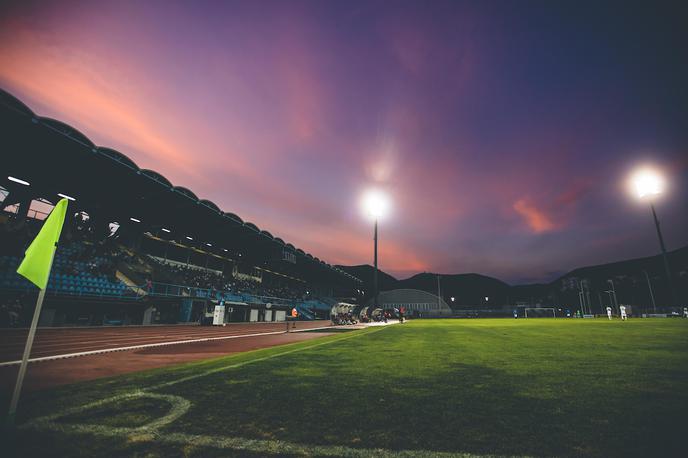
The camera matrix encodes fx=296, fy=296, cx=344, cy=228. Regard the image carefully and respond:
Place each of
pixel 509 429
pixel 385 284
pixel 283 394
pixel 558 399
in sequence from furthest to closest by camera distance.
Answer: pixel 385 284, pixel 283 394, pixel 558 399, pixel 509 429

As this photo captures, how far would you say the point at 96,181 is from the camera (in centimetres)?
2103

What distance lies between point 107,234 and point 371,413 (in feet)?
102

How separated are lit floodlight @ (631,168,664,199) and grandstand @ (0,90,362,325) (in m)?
38.7

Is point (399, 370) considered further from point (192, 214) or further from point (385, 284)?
point (385, 284)

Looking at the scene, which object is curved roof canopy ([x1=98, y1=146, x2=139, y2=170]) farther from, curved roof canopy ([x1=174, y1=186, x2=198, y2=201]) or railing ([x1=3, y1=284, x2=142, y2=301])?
railing ([x1=3, y1=284, x2=142, y2=301])

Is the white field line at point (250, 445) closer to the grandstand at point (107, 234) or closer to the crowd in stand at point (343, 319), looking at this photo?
the grandstand at point (107, 234)

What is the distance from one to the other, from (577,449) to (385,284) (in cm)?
16450

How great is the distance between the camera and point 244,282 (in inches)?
1766

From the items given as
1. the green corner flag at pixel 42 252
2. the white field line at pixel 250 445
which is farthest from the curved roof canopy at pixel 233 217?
the white field line at pixel 250 445

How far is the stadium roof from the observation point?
1599cm

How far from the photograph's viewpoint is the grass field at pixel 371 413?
2.14 metres

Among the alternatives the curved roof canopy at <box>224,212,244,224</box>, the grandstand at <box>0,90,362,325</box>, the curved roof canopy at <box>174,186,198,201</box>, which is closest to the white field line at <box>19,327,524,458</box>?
the grandstand at <box>0,90,362,325</box>

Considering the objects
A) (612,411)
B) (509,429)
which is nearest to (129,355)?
(509,429)

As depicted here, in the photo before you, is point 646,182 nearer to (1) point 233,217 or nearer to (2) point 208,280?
(1) point 233,217
